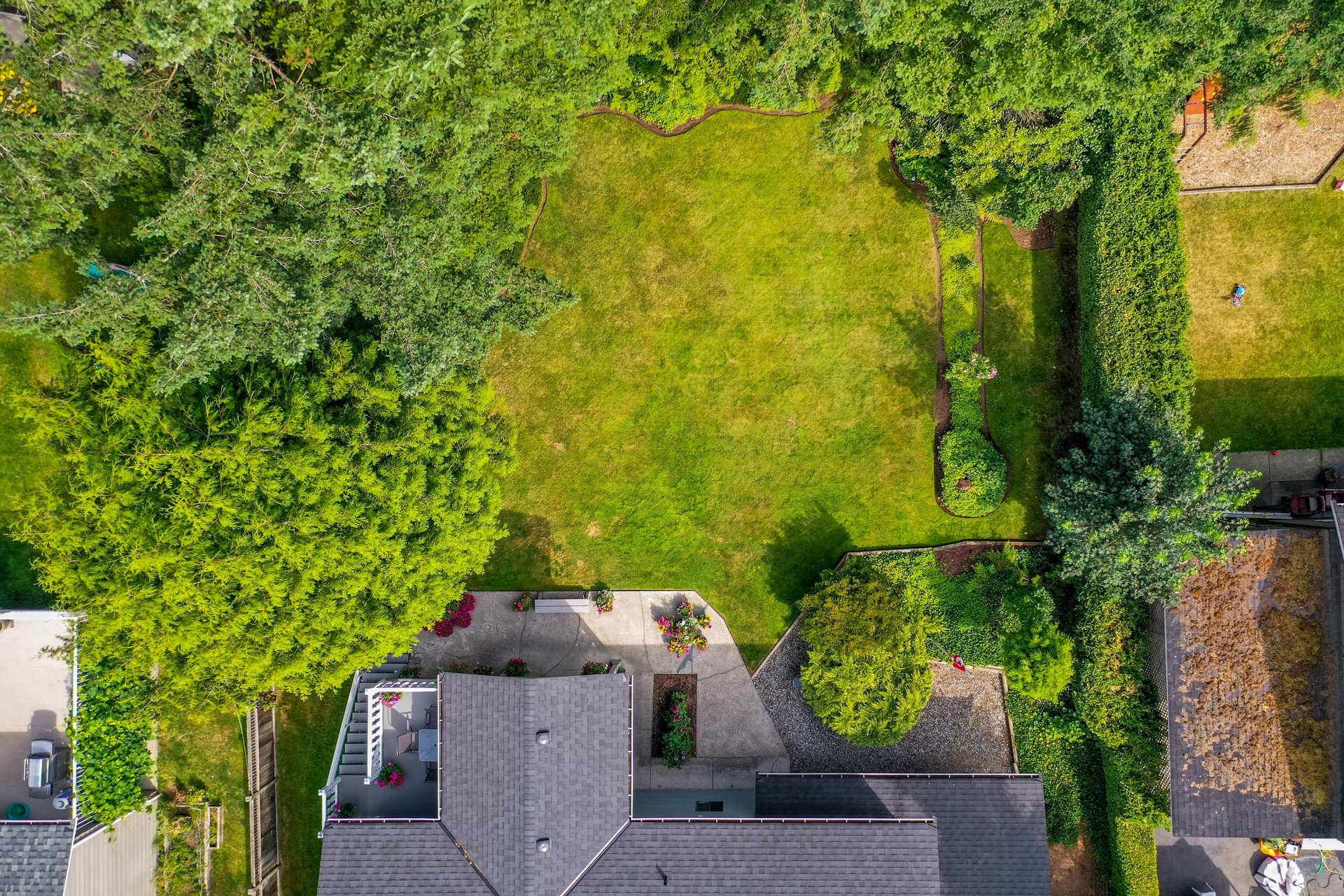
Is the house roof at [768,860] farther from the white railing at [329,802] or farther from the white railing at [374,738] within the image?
the white railing at [329,802]

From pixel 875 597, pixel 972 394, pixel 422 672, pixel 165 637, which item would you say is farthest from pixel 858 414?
pixel 165 637

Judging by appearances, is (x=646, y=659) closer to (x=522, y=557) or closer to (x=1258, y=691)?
(x=522, y=557)

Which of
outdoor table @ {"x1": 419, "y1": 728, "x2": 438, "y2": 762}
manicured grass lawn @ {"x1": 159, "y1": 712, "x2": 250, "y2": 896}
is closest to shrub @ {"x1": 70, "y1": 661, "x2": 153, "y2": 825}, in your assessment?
manicured grass lawn @ {"x1": 159, "y1": 712, "x2": 250, "y2": 896}

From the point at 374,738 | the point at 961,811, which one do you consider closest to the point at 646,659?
the point at 374,738

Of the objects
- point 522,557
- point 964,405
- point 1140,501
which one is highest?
point 964,405

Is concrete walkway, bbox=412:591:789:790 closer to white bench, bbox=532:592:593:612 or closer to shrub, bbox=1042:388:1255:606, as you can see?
white bench, bbox=532:592:593:612

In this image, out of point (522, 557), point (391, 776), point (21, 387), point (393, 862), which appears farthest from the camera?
point (522, 557)
